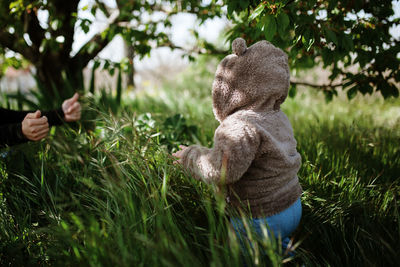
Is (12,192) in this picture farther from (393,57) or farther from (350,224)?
(393,57)

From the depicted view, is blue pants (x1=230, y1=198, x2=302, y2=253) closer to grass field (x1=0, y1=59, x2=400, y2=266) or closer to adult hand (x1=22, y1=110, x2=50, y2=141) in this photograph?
grass field (x1=0, y1=59, x2=400, y2=266)

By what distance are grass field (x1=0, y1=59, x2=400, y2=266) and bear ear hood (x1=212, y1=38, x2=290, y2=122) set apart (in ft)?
1.38

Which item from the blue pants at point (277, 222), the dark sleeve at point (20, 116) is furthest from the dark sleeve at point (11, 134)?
the blue pants at point (277, 222)

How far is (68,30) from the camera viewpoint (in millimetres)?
3068

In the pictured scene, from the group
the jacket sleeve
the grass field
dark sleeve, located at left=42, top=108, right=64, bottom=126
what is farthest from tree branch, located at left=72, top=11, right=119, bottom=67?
the jacket sleeve

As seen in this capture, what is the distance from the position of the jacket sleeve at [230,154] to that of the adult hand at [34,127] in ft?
3.26

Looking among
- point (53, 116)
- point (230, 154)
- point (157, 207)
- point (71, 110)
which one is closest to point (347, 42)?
point (230, 154)

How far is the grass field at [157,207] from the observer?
1.09m

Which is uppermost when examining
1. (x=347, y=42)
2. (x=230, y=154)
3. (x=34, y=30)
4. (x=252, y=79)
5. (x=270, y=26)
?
(x=34, y=30)

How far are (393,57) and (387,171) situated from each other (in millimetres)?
839

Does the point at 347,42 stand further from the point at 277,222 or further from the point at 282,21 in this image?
the point at 277,222

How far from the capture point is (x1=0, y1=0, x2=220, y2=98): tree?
253cm

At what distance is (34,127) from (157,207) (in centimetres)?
90

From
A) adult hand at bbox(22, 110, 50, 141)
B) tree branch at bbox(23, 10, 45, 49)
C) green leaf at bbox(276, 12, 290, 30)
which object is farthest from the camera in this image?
tree branch at bbox(23, 10, 45, 49)
